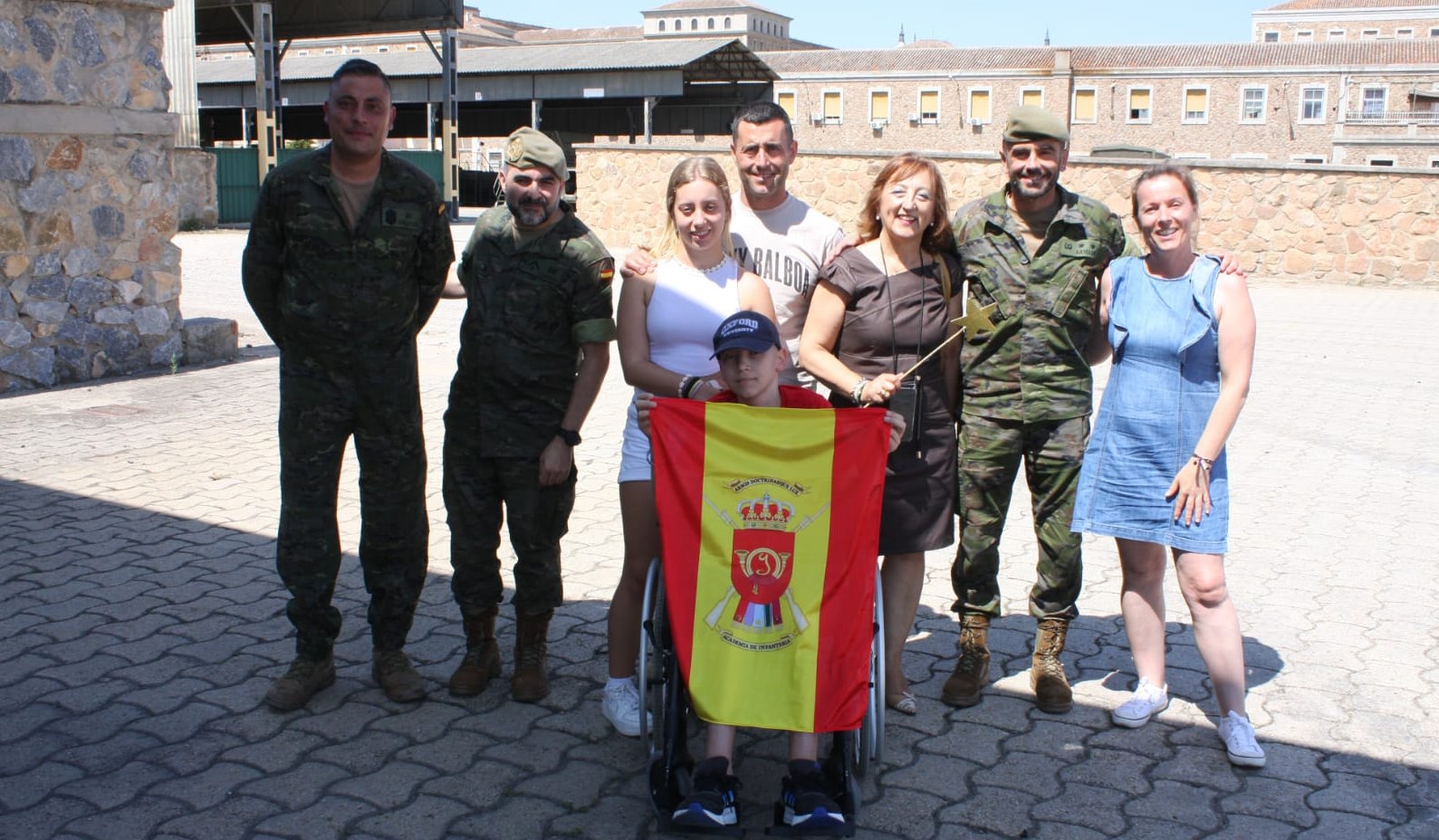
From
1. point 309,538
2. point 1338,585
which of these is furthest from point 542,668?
point 1338,585

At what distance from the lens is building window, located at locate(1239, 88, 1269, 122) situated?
206ft

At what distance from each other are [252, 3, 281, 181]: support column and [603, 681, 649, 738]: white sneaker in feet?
78.0

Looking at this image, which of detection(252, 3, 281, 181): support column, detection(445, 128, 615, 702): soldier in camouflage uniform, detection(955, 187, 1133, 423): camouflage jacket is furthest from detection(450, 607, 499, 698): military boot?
detection(252, 3, 281, 181): support column

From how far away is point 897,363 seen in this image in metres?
4.05

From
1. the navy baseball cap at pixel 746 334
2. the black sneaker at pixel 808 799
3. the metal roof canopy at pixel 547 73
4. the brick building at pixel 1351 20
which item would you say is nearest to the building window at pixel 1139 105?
the metal roof canopy at pixel 547 73

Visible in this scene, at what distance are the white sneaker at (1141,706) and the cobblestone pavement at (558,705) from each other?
0.19 ft

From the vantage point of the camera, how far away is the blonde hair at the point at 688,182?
3.89 metres

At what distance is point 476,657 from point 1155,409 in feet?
7.79

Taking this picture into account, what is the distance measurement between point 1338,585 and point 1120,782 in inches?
99.4

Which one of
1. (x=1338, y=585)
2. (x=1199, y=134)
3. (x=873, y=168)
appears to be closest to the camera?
(x=1338, y=585)

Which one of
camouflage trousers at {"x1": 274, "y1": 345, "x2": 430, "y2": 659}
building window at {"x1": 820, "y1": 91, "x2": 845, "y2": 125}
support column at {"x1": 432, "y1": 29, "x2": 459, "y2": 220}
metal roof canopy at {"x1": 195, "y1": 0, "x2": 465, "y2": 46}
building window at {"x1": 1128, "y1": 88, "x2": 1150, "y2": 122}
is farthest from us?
building window at {"x1": 820, "y1": 91, "x2": 845, "y2": 125}

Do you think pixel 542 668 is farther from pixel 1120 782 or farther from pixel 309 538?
pixel 1120 782

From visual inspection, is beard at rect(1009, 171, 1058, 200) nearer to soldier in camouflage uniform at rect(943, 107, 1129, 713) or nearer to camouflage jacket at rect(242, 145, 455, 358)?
soldier in camouflage uniform at rect(943, 107, 1129, 713)

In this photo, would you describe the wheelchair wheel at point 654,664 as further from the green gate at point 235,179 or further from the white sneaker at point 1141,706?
the green gate at point 235,179
